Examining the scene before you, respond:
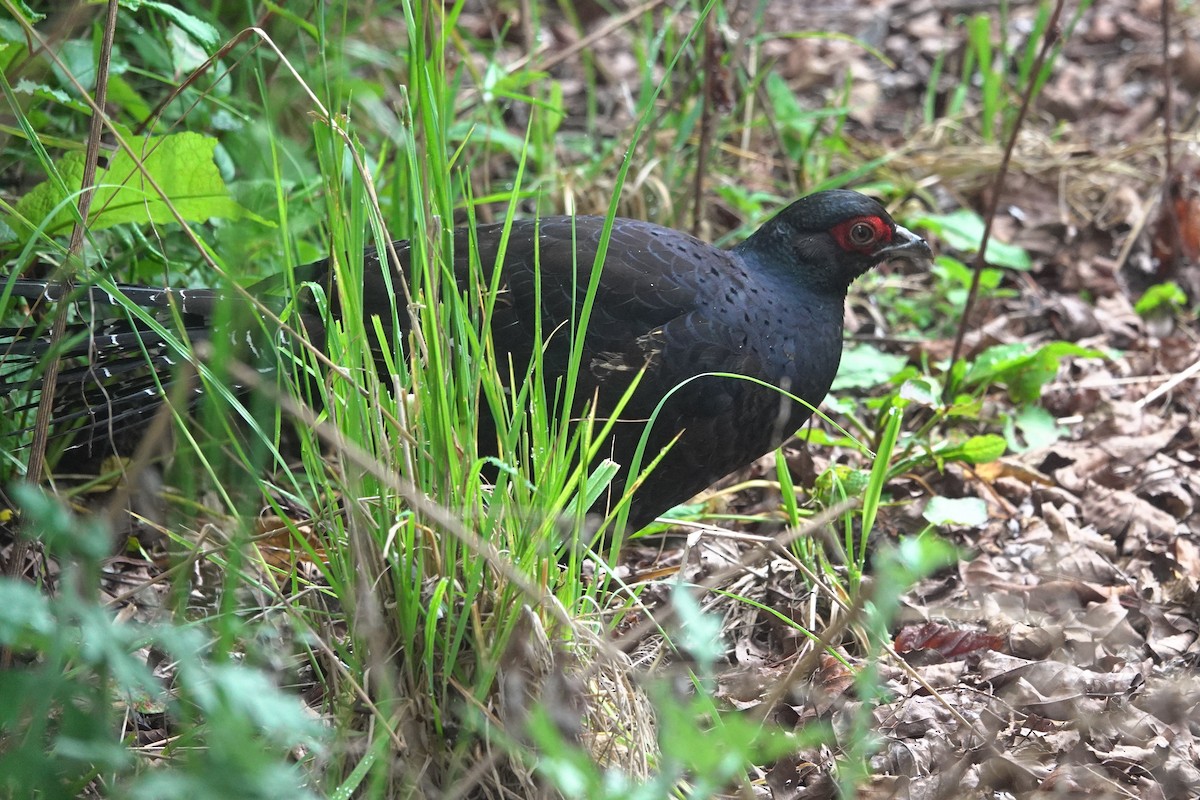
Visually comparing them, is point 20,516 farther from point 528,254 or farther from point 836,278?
point 836,278

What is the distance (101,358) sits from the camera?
2658 millimetres

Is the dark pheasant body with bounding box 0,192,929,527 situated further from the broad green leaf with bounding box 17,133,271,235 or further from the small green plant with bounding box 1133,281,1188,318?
the small green plant with bounding box 1133,281,1188,318

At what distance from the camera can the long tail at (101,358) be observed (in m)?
2.50

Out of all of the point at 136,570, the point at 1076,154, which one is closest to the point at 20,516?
the point at 136,570

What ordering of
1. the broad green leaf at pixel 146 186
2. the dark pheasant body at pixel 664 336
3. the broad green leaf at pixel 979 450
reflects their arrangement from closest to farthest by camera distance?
the broad green leaf at pixel 146 186, the dark pheasant body at pixel 664 336, the broad green leaf at pixel 979 450

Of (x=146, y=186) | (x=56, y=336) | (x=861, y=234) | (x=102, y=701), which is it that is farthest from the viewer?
(x=861, y=234)

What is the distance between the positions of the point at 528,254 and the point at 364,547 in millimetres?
1183

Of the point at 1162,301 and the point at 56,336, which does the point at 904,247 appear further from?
the point at 56,336

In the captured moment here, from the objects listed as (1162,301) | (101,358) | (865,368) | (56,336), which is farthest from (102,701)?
(1162,301)

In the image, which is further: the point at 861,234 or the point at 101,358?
the point at 861,234

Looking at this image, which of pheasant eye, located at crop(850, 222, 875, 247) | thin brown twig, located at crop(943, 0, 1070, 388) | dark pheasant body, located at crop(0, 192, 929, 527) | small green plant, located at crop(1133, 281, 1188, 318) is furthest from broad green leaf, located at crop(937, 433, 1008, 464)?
small green plant, located at crop(1133, 281, 1188, 318)

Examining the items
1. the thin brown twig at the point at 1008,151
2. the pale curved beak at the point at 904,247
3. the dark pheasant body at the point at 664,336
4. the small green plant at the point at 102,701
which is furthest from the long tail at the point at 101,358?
the thin brown twig at the point at 1008,151

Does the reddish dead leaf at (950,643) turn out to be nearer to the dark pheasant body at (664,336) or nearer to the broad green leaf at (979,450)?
the dark pheasant body at (664,336)

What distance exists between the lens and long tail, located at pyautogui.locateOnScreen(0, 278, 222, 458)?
2.50 meters
